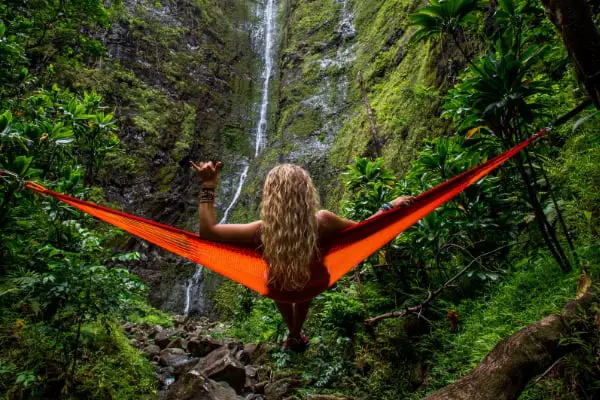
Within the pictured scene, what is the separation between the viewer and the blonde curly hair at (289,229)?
5.15ft

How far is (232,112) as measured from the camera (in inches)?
453

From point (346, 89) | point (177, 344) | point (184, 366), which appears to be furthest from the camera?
point (346, 89)

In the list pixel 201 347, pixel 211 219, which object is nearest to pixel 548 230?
pixel 211 219

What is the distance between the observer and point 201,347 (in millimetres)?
2850

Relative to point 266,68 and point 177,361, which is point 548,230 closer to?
point 177,361

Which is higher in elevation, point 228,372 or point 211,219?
point 211,219

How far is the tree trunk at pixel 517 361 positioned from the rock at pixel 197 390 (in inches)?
55.3

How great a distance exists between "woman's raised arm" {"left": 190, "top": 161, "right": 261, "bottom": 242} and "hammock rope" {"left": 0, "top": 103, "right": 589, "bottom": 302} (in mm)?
50

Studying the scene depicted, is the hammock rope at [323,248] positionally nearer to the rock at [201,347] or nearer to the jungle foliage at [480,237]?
the jungle foliage at [480,237]

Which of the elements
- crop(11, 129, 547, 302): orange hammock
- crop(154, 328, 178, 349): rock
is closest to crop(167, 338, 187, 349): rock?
crop(154, 328, 178, 349): rock

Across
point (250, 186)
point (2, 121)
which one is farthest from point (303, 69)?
point (2, 121)

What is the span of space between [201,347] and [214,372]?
65 centimetres

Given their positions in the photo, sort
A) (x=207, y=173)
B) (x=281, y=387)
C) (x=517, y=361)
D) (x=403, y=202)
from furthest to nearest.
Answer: (x=281, y=387), (x=403, y=202), (x=207, y=173), (x=517, y=361)

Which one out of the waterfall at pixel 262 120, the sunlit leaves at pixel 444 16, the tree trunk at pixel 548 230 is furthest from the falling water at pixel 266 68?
the tree trunk at pixel 548 230
